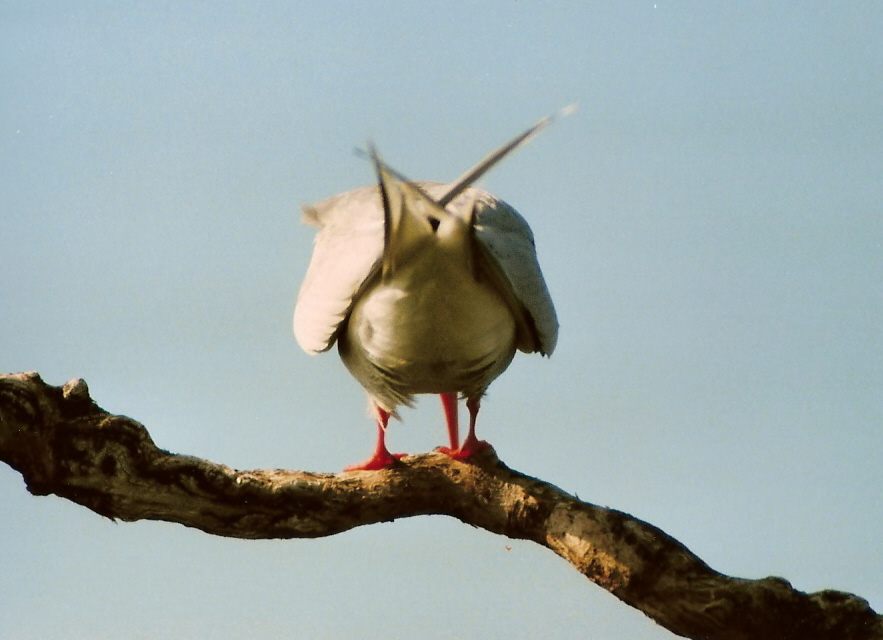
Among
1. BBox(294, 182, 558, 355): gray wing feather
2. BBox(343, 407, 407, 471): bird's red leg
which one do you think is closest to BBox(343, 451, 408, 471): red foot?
BBox(343, 407, 407, 471): bird's red leg

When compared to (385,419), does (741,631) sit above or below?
below

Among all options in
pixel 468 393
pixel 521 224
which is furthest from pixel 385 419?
pixel 521 224

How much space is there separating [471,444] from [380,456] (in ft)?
1.49

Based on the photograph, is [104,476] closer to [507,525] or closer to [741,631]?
[507,525]

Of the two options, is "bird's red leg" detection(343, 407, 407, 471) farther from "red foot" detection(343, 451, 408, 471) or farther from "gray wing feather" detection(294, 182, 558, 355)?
"gray wing feather" detection(294, 182, 558, 355)

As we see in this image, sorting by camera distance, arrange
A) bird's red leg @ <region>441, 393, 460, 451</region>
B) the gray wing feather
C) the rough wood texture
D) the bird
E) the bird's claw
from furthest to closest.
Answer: bird's red leg @ <region>441, 393, 460, 451</region>
the bird's claw
the gray wing feather
the bird
the rough wood texture

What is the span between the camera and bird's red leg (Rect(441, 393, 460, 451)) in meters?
5.35

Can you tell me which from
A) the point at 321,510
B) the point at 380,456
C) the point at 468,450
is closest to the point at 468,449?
the point at 468,450

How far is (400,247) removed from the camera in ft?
12.6

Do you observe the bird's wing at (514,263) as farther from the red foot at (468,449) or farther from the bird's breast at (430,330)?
the red foot at (468,449)

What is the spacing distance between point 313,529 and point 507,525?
828mm

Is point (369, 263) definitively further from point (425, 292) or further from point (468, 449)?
point (468, 449)

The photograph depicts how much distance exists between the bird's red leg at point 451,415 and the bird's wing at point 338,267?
1.08m

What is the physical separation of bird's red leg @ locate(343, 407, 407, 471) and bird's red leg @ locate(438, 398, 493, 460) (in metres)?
0.25
